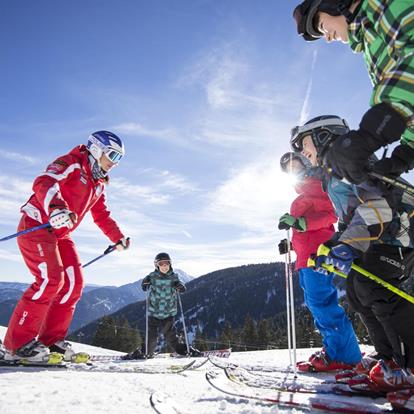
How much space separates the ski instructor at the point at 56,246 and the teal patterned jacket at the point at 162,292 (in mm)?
4717

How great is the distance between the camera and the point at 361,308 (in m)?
2.80

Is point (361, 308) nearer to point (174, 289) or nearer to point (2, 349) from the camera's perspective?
point (2, 349)

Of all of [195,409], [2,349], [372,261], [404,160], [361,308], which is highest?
[404,160]

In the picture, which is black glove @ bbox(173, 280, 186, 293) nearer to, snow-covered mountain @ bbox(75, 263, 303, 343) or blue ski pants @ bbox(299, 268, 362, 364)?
blue ski pants @ bbox(299, 268, 362, 364)

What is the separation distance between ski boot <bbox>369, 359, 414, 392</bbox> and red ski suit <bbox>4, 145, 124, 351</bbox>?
3299mm

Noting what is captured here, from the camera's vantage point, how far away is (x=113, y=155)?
16.3 ft

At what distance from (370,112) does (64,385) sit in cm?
259

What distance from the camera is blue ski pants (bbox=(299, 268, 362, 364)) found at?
402 centimetres

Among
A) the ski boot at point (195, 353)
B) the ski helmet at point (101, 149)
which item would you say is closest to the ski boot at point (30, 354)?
the ski helmet at point (101, 149)

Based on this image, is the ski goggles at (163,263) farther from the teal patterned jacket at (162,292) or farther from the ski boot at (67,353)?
the ski boot at (67,353)

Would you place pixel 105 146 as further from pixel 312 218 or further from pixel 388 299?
pixel 388 299

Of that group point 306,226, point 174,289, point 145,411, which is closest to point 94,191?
point 306,226

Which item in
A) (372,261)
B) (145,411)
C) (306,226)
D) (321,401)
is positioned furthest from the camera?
(306,226)

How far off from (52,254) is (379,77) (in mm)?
3722
